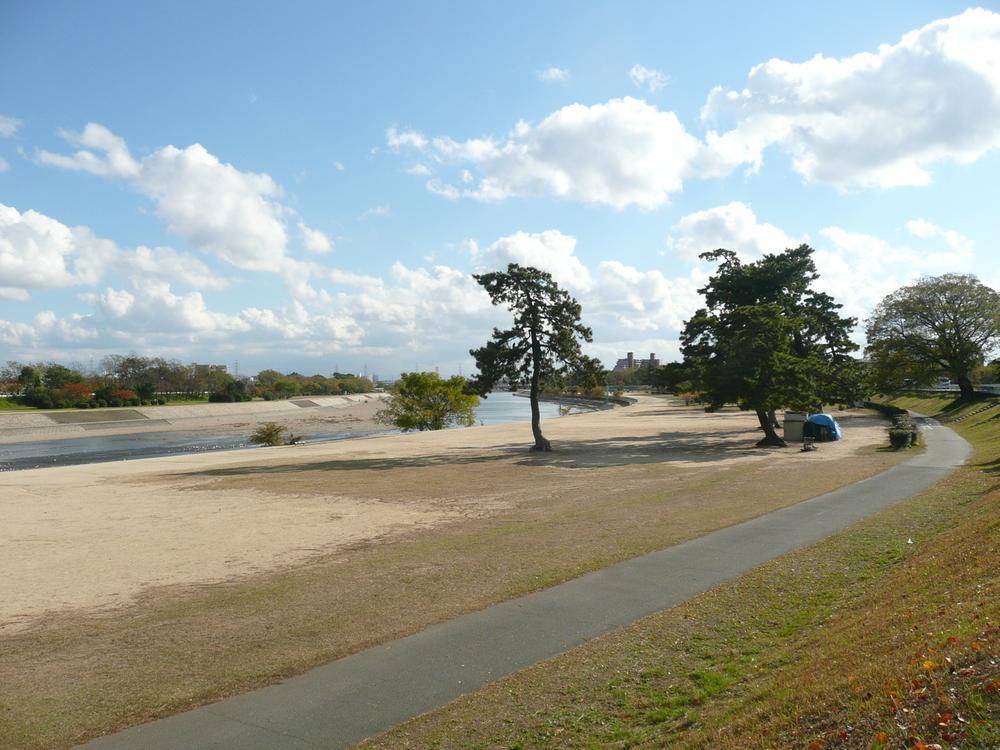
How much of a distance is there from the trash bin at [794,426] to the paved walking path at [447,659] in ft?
85.5

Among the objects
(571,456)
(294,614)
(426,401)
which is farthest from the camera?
(426,401)

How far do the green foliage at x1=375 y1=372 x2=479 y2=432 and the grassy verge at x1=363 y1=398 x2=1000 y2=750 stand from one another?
168 feet

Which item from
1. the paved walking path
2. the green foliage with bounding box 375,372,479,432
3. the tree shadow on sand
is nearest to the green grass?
the green foliage with bounding box 375,372,479,432

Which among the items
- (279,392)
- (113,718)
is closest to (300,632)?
(113,718)

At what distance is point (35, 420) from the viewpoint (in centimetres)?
7975

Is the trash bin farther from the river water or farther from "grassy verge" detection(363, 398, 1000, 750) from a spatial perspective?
"grassy verge" detection(363, 398, 1000, 750)

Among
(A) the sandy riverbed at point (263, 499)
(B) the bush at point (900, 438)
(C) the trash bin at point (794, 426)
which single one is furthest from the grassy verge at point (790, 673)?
(C) the trash bin at point (794, 426)

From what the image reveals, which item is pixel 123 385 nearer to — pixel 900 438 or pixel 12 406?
pixel 12 406

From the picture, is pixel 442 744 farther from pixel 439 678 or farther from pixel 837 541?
pixel 837 541

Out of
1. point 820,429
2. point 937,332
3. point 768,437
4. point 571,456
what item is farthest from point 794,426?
point 937,332

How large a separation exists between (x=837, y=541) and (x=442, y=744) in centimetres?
925

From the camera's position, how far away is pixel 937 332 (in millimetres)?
56844

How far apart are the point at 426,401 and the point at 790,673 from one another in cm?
5582

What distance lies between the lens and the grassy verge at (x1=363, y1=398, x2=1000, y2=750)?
447cm
